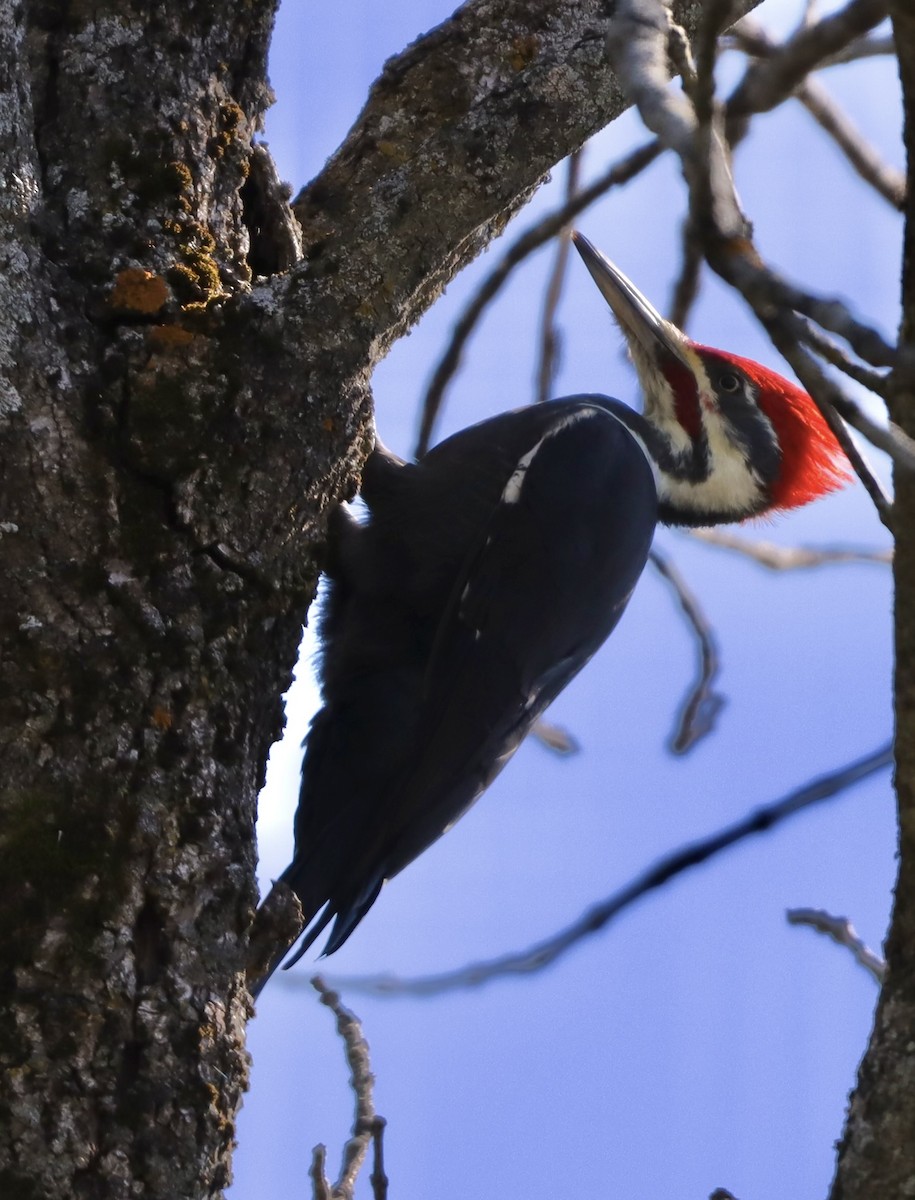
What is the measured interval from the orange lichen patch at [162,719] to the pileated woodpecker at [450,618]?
946mm

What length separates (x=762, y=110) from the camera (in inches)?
45.8

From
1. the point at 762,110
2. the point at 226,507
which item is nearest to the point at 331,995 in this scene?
the point at 226,507

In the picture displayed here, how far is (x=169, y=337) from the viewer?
180 cm

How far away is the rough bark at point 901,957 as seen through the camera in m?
1.11

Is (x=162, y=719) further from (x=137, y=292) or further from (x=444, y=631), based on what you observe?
(x=444, y=631)

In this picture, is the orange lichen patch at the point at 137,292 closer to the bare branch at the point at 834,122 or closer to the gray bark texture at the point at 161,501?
the gray bark texture at the point at 161,501

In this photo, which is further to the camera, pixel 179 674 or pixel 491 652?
pixel 491 652

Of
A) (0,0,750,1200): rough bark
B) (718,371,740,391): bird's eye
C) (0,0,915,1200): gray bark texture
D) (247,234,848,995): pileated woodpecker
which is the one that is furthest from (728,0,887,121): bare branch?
(718,371,740,391): bird's eye

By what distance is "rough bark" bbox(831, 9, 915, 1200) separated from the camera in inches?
43.8

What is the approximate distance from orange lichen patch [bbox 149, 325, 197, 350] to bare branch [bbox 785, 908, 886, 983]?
113cm

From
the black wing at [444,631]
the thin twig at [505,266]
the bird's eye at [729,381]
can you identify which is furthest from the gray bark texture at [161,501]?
the bird's eye at [729,381]

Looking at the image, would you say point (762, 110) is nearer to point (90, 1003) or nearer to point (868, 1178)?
point (868, 1178)

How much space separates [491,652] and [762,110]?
1.73m

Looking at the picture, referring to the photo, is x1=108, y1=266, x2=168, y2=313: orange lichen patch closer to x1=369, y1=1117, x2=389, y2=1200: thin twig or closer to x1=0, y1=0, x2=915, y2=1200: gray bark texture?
x1=0, y1=0, x2=915, y2=1200: gray bark texture
